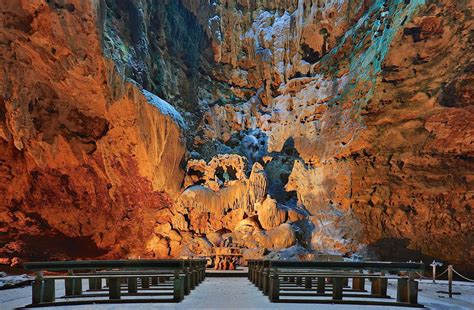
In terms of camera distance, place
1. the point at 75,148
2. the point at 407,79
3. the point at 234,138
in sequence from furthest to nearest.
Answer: the point at 234,138
the point at 75,148
the point at 407,79

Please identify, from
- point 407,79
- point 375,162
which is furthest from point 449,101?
point 375,162

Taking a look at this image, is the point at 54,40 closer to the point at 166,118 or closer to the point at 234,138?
the point at 166,118

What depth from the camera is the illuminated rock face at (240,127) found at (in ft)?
43.6

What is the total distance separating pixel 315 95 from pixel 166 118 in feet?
23.2

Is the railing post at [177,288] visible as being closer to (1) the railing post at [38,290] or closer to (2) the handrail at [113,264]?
(2) the handrail at [113,264]

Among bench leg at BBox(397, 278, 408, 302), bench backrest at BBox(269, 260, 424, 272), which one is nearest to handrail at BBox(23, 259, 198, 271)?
bench backrest at BBox(269, 260, 424, 272)

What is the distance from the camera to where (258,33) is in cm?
2055

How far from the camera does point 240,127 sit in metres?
20.4

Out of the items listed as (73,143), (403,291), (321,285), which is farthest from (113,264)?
(73,143)

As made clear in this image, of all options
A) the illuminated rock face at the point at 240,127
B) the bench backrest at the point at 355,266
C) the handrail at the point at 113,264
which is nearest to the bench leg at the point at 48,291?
the handrail at the point at 113,264

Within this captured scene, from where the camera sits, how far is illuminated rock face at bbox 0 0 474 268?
1328 centimetres

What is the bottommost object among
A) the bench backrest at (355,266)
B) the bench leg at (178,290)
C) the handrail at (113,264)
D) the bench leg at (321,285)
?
the bench leg at (321,285)

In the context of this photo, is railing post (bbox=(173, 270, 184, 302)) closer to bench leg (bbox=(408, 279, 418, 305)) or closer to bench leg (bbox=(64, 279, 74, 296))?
bench leg (bbox=(64, 279, 74, 296))

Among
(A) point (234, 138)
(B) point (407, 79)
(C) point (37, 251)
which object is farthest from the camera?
(A) point (234, 138)
